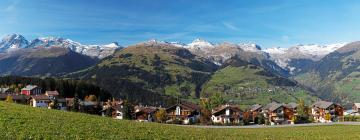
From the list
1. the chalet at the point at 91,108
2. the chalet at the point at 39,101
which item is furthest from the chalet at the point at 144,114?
the chalet at the point at 39,101

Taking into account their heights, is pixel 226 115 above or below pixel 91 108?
below

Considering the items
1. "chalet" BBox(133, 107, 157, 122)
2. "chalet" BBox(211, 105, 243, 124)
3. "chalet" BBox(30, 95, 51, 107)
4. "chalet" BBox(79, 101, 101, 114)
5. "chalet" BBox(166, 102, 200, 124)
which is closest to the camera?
"chalet" BBox(79, 101, 101, 114)

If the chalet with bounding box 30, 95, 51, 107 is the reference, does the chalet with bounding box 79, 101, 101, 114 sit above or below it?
below

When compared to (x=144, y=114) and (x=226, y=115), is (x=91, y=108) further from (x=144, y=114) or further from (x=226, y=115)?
(x=226, y=115)

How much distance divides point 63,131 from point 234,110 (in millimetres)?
171236

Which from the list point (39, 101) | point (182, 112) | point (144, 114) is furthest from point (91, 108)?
point (182, 112)

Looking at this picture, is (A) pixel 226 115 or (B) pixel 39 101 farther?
(A) pixel 226 115

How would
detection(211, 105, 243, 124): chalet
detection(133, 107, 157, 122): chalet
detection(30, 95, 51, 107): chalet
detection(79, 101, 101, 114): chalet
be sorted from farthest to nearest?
detection(211, 105, 243, 124): chalet
detection(30, 95, 51, 107): chalet
detection(133, 107, 157, 122): chalet
detection(79, 101, 101, 114): chalet

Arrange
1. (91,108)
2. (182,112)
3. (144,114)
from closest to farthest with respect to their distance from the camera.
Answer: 1. (91,108)
2. (144,114)
3. (182,112)

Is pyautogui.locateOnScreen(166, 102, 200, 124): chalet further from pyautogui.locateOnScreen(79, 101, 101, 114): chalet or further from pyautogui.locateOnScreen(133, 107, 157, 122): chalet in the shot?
pyautogui.locateOnScreen(79, 101, 101, 114): chalet

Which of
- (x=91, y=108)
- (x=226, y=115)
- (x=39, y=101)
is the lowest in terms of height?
(x=226, y=115)

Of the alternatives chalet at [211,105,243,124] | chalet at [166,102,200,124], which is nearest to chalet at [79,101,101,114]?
chalet at [166,102,200,124]

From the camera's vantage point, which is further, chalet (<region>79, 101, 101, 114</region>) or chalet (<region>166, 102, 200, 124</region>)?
chalet (<region>166, 102, 200, 124</region>)

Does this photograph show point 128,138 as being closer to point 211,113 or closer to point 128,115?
point 128,115
